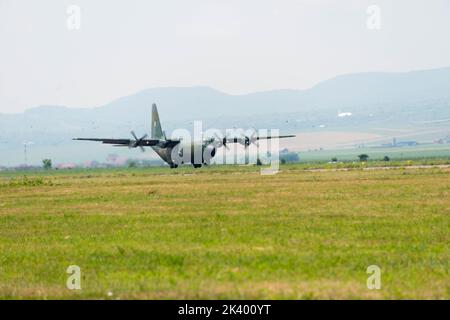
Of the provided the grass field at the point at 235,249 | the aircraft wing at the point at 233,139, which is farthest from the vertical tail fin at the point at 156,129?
the grass field at the point at 235,249

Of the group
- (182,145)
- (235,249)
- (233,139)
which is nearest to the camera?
(235,249)

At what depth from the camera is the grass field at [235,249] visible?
1398cm

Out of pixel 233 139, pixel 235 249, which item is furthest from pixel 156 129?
pixel 235 249

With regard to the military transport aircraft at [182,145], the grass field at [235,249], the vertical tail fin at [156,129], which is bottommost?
the grass field at [235,249]

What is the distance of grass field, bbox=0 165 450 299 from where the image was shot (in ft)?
45.9

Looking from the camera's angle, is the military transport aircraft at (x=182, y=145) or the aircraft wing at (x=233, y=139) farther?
the aircraft wing at (x=233, y=139)

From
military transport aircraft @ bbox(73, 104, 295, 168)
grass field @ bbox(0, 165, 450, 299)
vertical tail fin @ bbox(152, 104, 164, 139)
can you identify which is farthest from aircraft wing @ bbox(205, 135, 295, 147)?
grass field @ bbox(0, 165, 450, 299)

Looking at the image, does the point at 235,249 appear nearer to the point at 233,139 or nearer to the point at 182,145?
the point at 182,145

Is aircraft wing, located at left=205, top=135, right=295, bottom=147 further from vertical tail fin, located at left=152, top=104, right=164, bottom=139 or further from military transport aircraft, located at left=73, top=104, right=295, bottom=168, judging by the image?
vertical tail fin, located at left=152, top=104, right=164, bottom=139

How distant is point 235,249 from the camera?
1817 centimetres

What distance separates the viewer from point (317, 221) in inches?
936

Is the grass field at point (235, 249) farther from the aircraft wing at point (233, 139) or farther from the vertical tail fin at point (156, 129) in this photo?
the vertical tail fin at point (156, 129)
